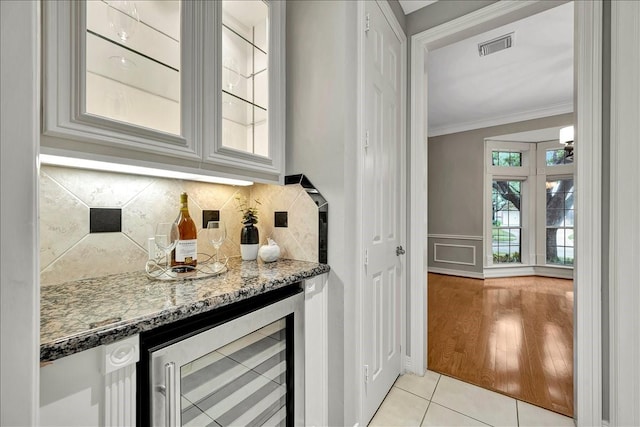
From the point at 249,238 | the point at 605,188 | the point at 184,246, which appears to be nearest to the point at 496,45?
the point at 605,188

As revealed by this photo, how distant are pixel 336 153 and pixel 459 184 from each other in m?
4.61

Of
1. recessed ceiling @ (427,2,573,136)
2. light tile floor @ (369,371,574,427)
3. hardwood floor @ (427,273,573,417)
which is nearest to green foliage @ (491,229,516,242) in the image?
hardwood floor @ (427,273,573,417)

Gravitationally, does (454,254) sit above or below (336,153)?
below

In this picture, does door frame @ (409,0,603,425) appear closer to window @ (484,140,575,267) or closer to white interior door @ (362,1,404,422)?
white interior door @ (362,1,404,422)

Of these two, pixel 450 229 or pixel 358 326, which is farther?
pixel 450 229

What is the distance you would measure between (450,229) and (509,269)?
1220 millimetres

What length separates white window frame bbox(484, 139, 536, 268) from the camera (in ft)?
15.9

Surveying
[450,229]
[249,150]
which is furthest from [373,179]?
[450,229]

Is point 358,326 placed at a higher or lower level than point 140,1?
lower

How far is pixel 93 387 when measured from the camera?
574mm

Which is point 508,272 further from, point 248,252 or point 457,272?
point 248,252

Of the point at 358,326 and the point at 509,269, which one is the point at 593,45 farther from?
the point at 509,269

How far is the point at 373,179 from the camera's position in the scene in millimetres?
1506

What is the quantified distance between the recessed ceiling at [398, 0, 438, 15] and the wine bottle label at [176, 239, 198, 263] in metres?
2.17
